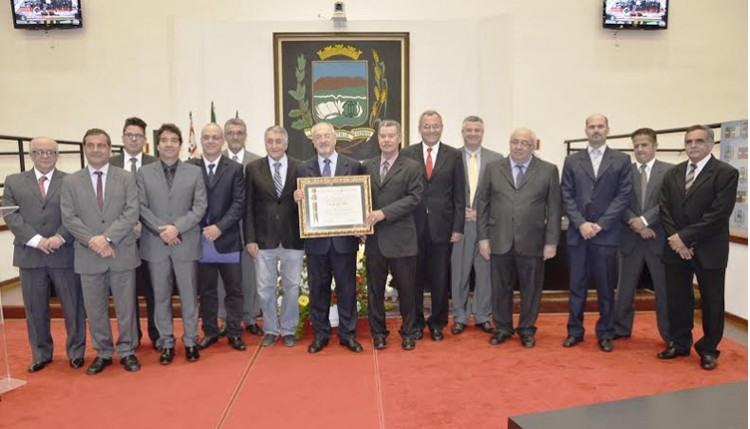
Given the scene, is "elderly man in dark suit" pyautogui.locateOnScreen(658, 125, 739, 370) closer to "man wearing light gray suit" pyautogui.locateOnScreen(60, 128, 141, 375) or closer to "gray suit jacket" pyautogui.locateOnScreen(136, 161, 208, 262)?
"gray suit jacket" pyautogui.locateOnScreen(136, 161, 208, 262)

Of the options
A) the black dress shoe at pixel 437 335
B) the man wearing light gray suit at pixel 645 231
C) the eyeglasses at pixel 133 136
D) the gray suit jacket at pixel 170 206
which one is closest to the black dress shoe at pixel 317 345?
the black dress shoe at pixel 437 335

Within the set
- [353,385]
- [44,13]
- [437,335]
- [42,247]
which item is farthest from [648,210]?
[44,13]

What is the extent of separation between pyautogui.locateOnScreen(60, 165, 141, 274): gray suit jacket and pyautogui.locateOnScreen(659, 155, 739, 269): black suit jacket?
10.9ft

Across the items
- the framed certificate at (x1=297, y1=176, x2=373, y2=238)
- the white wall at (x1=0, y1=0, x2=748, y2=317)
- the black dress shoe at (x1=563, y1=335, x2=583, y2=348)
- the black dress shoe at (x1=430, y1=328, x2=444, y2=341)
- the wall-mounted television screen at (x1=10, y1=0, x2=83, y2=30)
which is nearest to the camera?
the framed certificate at (x1=297, y1=176, x2=373, y2=238)

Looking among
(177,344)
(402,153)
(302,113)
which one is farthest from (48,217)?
(302,113)

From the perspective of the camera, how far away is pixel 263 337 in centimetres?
426

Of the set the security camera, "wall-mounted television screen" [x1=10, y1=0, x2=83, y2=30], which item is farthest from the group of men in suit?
"wall-mounted television screen" [x1=10, y1=0, x2=83, y2=30]

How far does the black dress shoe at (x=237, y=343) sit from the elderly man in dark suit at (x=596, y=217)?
226cm

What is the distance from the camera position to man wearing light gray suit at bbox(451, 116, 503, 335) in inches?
171

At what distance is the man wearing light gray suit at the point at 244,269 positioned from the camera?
4.36 meters

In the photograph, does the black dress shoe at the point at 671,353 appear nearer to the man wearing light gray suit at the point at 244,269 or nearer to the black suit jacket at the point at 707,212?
the black suit jacket at the point at 707,212

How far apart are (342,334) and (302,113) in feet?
17.2

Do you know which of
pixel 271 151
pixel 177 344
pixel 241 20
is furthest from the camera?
pixel 241 20

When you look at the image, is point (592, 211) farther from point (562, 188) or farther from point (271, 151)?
point (271, 151)
